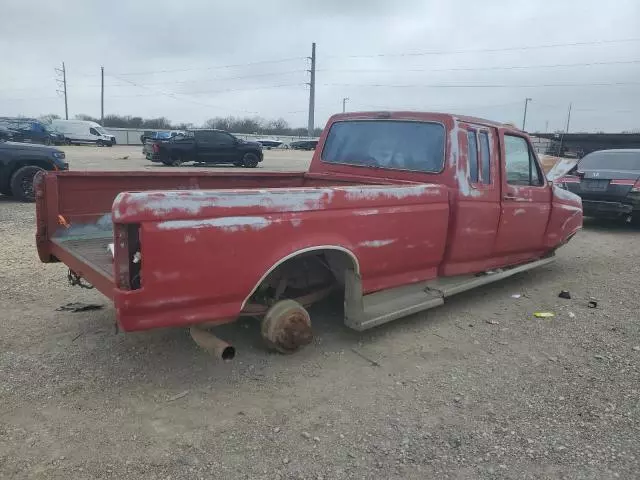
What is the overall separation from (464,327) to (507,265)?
1.28 m

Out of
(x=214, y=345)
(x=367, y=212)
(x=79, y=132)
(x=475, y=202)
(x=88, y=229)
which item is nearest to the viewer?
(x=214, y=345)

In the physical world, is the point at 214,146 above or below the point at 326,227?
above

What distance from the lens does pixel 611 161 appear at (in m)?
10.4

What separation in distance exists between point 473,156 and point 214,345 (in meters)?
2.95

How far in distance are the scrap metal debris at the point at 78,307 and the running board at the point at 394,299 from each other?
2.35 meters

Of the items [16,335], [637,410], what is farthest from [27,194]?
[637,410]

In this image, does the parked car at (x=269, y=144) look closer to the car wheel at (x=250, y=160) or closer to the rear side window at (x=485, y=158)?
the car wheel at (x=250, y=160)

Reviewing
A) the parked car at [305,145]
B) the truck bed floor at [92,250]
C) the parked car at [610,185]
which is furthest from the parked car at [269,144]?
the truck bed floor at [92,250]

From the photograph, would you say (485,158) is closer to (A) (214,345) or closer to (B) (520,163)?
(B) (520,163)

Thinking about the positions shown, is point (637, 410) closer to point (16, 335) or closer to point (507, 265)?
point (507, 265)

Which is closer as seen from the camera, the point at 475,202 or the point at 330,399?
the point at 330,399

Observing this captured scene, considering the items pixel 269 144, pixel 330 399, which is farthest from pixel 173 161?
pixel 269 144

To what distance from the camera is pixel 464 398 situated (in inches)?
136

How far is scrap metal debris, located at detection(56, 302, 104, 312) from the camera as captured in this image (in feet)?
15.7
